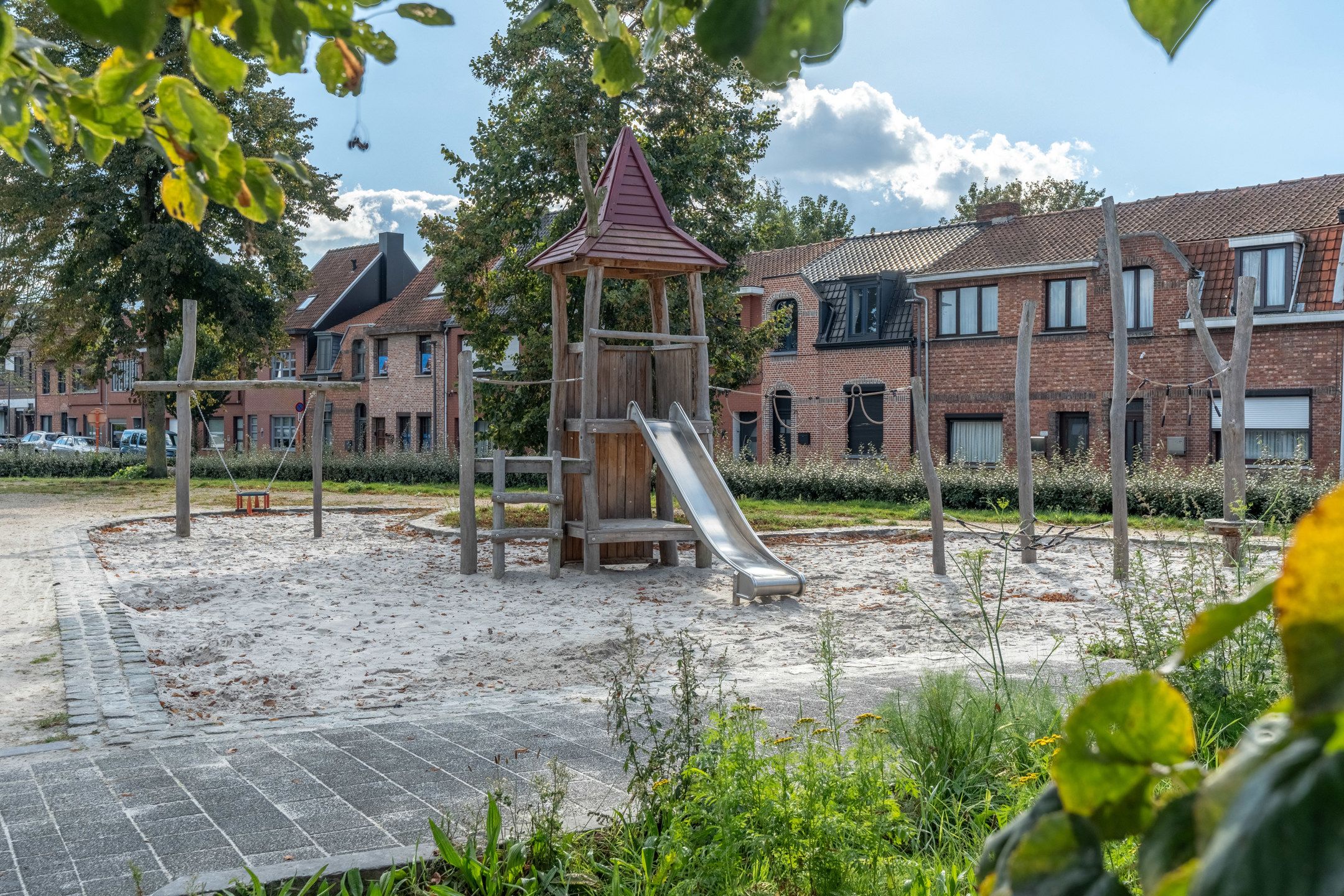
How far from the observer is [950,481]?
2341cm

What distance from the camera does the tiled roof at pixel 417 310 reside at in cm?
4253

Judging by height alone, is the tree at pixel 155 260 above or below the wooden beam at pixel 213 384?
above

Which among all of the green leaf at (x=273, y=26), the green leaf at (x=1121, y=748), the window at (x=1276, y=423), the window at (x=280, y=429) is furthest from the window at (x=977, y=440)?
the window at (x=280, y=429)

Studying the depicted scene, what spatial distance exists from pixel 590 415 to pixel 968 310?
64.4 ft

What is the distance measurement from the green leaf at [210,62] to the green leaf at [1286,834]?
3.60ft

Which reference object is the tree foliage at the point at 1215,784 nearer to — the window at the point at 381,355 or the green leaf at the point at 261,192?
the green leaf at the point at 261,192

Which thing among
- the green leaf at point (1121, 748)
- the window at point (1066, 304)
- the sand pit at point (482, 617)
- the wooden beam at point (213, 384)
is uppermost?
the window at point (1066, 304)

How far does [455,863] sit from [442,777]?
1.28 metres

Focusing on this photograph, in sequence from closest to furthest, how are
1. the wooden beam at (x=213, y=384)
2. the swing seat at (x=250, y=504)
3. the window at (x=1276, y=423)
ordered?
the wooden beam at (x=213, y=384) → the swing seat at (x=250, y=504) → the window at (x=1276, y=423)

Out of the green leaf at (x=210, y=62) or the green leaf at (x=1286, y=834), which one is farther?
the green leaf at (x=210, y=62)

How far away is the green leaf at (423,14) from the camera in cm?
127

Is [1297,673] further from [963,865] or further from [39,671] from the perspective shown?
[39,671]

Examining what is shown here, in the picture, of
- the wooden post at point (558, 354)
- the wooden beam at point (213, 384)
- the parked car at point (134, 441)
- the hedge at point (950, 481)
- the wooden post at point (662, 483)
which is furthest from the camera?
the parked car at point (134, 441)

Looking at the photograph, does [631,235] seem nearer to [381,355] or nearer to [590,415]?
[590,415]
